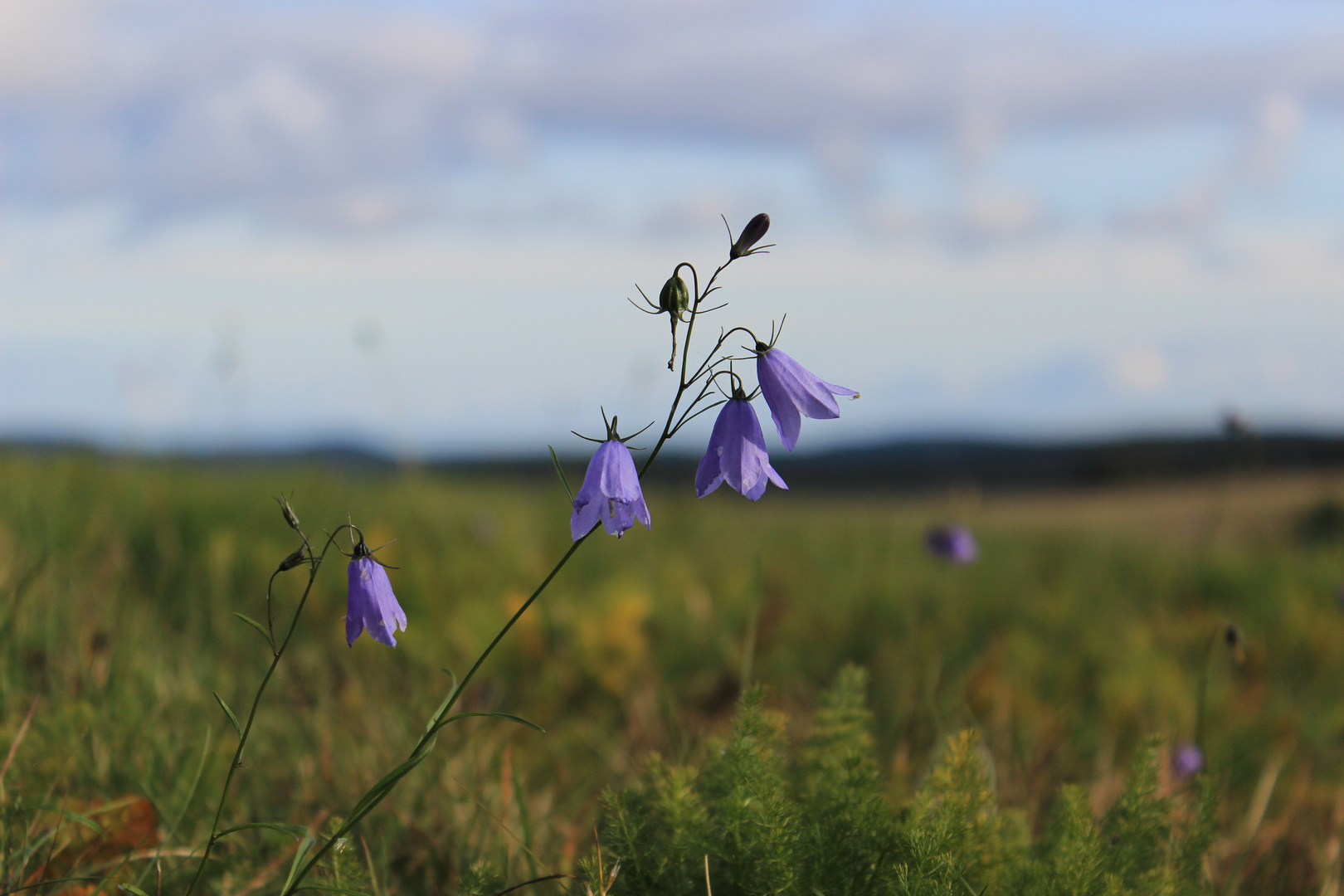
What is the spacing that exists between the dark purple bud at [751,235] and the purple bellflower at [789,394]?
0.68 feet

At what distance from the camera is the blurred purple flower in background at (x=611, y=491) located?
5.62 ft

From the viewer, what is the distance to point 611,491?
5.59 ft

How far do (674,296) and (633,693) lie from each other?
2982 millimetres

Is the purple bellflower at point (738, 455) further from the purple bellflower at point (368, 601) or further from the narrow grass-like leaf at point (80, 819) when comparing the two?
the narrow grass-like leaf at point (80, 819)

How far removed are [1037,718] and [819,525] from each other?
518 centimetres

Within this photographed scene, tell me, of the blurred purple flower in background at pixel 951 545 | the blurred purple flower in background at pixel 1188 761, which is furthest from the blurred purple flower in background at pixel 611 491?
the blurred purple flower in background at pixel 951 545

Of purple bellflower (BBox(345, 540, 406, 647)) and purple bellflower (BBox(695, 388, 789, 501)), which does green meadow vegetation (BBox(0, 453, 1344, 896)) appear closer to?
purple bellflower (BBox(345, 540, 406, 647))

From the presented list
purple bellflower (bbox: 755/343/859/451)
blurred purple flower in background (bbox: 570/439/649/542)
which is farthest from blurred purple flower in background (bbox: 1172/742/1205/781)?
blurred purple flower in background (bbox: 570/439/649/542)

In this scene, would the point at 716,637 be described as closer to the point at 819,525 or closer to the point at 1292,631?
the point at 1292,631

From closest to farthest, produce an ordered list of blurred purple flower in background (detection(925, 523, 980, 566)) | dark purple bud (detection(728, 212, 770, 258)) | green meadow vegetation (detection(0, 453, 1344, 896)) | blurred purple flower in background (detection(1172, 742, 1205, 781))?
1. dark purple bud (detection(728, 212, 770, 258))
2. green meadow vegetation (detection(0, 453, 1344, 896))
3. blurred purple flower in background (detection(1172, 742, 1205, 781))
4. blurred purple flower in background (detection(925, 523, 980, 566))

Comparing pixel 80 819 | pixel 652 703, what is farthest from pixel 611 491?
pixel 652 703

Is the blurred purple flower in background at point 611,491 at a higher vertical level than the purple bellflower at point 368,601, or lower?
higher

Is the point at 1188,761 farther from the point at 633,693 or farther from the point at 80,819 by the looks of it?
the point at 80,819

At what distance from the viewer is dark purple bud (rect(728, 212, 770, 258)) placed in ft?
5.61
